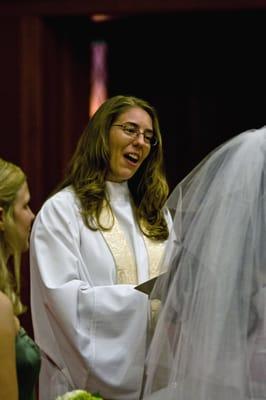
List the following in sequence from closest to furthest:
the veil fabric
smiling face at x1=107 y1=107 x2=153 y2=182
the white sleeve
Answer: the veil fabric < the white sleeve < smiling face at x1=107 y1=107 x2=153 y2=182

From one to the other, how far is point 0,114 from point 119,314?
2737mm

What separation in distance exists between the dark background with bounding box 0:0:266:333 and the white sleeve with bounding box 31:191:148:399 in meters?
2.25

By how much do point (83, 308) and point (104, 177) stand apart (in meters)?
0.53

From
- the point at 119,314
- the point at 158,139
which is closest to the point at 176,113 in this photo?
the point at 158,139

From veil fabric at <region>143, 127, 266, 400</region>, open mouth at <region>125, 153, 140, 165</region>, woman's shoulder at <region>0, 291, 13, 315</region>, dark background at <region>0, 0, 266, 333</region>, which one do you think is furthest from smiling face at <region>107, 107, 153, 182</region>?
dark background at <region>0, 0, 266, 333</region>

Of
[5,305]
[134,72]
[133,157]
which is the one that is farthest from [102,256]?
[134,72]

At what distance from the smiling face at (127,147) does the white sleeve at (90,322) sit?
354 mm

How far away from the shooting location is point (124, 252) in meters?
3.39

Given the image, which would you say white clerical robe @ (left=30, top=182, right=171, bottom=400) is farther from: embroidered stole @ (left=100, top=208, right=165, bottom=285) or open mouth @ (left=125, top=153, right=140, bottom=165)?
open mouth @ (left=125, top=153, right=140, bottom=165)

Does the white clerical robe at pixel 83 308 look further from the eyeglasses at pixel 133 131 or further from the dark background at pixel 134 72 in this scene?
the dark background at pixel 134 72

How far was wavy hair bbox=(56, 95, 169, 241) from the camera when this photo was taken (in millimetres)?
3402

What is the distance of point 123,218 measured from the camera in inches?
138

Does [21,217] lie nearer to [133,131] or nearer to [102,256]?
[102,256]

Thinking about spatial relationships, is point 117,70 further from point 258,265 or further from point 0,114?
point 258,265
